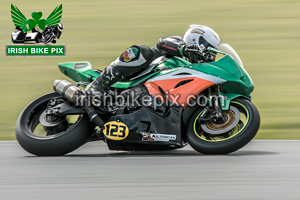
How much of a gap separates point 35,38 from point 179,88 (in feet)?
25.5

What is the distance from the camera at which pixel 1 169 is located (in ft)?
17.7

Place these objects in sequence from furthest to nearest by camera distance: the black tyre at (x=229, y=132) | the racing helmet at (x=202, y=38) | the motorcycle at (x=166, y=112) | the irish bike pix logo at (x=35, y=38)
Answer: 1. the irish bike pix logo at (x=35, y=38)
2. the racing helmet at (x=202, y=38)
3. the motorcycle at (x=166, y=112)
4. the black tyre at (x=229, y=132)

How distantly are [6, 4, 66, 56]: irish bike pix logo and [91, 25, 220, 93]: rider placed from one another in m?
6.97

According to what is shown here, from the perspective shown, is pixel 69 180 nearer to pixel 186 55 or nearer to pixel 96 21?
pixel 186 55

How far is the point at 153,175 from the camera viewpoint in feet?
16.0

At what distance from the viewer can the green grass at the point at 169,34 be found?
9.68m

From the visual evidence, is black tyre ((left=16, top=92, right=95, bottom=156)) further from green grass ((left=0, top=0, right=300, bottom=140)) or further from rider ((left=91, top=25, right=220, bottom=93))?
green grass ((left=0, top=0, right=300, bottom=140))

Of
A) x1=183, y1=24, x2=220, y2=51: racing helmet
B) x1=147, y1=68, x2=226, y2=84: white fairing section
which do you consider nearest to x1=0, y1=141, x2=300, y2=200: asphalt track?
x1=147, y1=68, x2=226, y2=84: white fairing section

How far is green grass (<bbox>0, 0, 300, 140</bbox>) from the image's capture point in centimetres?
968

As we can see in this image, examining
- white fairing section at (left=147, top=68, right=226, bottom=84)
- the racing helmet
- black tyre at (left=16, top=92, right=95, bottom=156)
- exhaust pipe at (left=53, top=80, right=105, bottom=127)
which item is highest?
the racing helmet

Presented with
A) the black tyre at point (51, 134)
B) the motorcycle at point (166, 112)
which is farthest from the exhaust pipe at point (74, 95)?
the black tyre at point (51, 134)

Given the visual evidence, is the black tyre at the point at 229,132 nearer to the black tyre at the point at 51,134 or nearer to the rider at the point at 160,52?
the rider at the point at 160,52

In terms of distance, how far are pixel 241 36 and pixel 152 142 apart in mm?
7941

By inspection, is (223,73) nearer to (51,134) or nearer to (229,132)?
(229,132)
